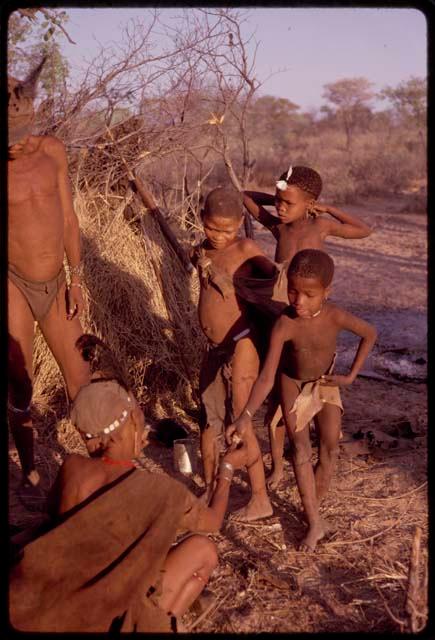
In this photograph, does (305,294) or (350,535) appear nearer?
(305,294)

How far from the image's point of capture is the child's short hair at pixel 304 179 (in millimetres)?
3859

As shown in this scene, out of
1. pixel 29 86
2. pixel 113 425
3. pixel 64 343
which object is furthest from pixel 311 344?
pixel 29 86

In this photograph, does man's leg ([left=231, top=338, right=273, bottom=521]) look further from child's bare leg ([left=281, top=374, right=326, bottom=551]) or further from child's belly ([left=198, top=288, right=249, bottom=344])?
child's bare leg ([left=281, top=374, right=326, bottom=551])

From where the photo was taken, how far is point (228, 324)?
3.59 metres

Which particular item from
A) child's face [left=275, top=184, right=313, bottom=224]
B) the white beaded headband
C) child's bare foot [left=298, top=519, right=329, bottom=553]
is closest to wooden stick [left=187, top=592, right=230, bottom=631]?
child's bare foot [left=298, top=519, right=329, bottom=553]

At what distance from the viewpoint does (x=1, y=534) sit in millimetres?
2730

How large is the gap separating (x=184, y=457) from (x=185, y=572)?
1.60 metres

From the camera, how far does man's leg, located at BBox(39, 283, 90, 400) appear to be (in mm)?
3719

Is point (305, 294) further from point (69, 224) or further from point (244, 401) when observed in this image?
point (69, 224)

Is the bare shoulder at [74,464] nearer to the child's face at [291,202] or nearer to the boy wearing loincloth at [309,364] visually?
the boy wearing loincloth at [309,364]

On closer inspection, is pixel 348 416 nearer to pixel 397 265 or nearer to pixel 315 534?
pixel 315 534

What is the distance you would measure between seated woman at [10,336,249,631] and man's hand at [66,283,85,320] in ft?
4.54

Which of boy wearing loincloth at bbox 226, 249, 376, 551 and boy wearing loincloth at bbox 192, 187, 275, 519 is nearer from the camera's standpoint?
boy wearing loincloth at bbox 226, 249, 376, 551

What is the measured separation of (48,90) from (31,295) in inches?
97.9
